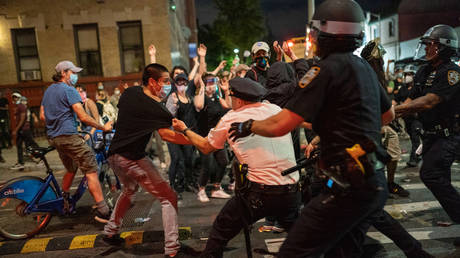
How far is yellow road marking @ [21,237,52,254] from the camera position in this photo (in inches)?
167

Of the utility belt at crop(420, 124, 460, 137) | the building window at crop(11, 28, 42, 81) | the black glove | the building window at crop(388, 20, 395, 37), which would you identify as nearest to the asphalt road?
the utility belt at crop(420, 124, 460, 137)

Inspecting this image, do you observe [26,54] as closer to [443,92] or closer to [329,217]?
[443,92]

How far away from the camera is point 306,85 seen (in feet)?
6.73

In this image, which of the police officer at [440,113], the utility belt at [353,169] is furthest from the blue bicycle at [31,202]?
the police officer at [440,113]

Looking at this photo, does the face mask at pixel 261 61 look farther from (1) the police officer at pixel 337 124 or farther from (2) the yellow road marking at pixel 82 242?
(2) the yellow road marking at pixel 82 242

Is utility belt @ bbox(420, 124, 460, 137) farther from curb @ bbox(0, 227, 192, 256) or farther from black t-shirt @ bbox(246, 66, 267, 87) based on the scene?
curb @ bbox(0, 227, 192, 256)

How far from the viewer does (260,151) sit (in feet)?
9.45

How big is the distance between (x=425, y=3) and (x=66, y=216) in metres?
46.1

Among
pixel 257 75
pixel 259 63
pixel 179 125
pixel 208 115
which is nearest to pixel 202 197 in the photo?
pixel 208 115

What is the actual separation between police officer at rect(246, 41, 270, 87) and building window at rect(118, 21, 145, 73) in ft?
37.4

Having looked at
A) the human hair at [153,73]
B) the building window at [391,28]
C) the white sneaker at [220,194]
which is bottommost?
the white sneaker at [220,194]

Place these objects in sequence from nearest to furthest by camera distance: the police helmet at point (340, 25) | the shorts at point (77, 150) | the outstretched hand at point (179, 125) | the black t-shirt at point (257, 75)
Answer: the police helmet at point (340, 25) < the outstretched hand at point (179, 125) < the shorts at point (77, 150) < the black t-shirt at point (257, 75)

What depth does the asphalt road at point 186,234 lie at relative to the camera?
386 cm

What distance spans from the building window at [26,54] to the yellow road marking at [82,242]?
46.1 feet
